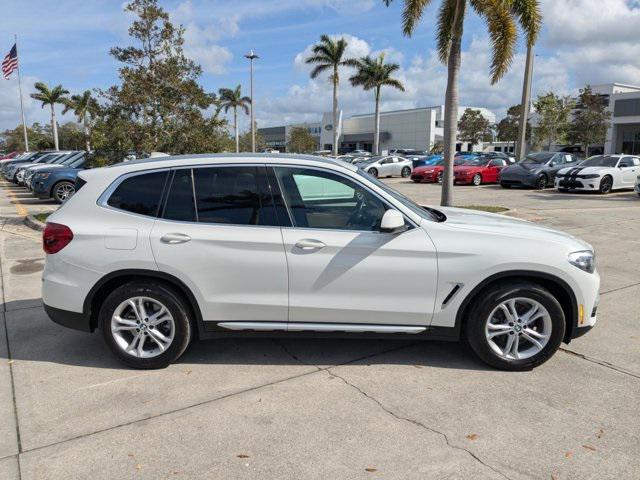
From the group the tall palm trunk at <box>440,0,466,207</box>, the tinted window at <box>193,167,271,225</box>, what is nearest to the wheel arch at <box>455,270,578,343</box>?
the tinted window at <box>193,167,271,225</box>

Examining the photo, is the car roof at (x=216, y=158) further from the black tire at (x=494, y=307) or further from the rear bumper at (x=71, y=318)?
the black tire at (x=494, y=307)

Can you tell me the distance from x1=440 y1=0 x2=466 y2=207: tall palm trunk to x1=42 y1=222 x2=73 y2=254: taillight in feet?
35.3

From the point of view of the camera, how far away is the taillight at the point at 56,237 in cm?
404

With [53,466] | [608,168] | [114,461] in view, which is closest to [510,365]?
[114,461]

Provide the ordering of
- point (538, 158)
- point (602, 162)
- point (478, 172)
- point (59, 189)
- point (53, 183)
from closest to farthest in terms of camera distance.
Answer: point (53, 183) < point (59, 189) < point (602, 162) < point (538, 158) < point (478, 172)

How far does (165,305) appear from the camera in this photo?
13.2 feet

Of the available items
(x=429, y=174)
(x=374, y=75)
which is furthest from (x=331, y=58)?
(x=429, y=174)

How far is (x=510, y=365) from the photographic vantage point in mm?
4094

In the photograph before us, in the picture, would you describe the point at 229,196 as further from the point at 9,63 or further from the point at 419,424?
the point at 9,63

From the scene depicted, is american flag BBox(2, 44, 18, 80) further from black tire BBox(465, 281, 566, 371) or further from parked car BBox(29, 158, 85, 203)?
black tire BBox(465, 281, 566, 371)

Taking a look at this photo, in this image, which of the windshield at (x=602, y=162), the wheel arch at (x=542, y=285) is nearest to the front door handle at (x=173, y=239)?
the wheel arch at (x=542, y=285)

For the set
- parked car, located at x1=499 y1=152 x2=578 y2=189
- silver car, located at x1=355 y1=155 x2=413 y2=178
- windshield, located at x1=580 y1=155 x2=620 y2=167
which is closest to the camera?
windshield, located at x1=580 y1=155 x2=620 y2=167

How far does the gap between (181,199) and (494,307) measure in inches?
105

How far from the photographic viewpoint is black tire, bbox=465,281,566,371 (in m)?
3.98
